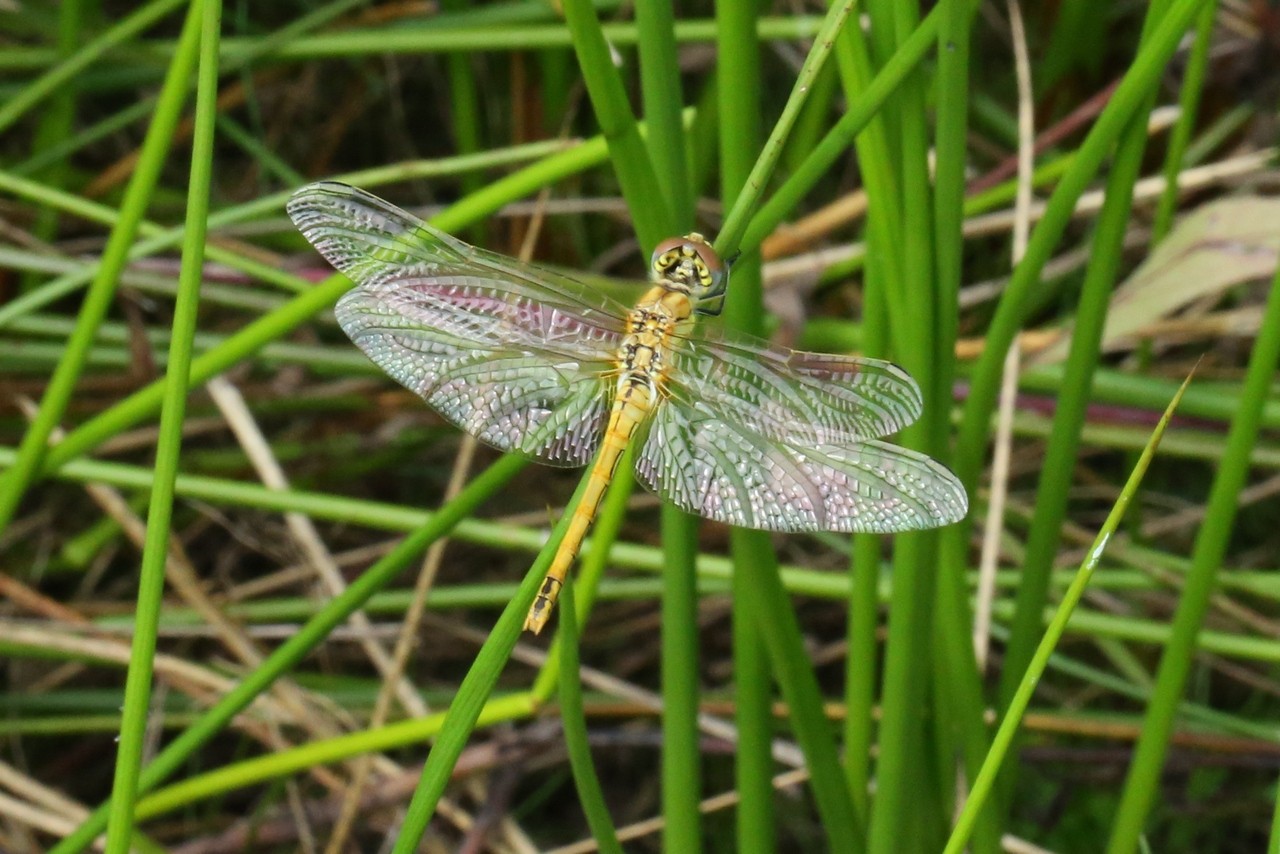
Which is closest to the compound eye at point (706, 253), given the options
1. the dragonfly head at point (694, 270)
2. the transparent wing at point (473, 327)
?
the dragonfly head at point (694, 270)

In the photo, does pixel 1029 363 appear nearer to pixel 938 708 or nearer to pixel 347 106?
pixel 938 708

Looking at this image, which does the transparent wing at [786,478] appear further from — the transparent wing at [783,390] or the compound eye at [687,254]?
the compound eye at [687,254]

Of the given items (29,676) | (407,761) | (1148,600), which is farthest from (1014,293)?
(29,676)

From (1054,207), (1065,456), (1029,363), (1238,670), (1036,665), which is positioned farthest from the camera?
(1238,670)

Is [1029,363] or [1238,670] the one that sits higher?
→ [1029,363]

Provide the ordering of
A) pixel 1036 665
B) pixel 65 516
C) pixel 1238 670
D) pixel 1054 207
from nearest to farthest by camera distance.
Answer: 1. pixel 1036 665
2. pixel 1054 207
3. pixel 1238 670
4. pixel 65 516

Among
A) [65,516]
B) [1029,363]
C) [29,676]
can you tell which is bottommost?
[29,676]

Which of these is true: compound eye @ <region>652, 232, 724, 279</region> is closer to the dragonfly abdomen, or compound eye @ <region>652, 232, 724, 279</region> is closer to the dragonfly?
the dragonfly
